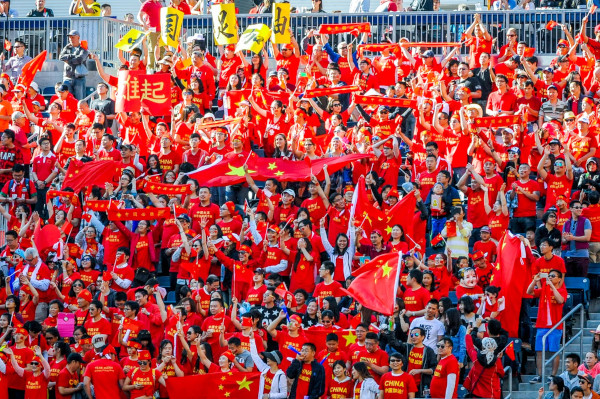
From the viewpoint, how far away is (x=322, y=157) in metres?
22.9

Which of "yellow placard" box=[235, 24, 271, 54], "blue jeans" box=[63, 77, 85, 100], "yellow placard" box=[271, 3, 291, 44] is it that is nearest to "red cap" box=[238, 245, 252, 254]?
"yellow placard" box=[235, 24, 271, 54]

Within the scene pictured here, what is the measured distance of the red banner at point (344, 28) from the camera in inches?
1040

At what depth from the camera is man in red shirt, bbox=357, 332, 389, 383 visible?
18391 mm

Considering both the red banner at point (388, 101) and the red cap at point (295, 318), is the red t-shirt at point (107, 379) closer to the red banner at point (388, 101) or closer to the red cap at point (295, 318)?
the red cap at point (295, 318)

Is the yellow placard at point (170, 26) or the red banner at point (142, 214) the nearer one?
the red banner at point (142, 214)

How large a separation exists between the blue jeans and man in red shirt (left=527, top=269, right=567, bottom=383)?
1112 centimetres

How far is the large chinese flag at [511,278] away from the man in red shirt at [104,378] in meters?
4.83

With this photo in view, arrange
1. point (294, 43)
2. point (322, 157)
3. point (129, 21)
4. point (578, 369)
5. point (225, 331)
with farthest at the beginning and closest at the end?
point (129, 21)
point (294, 43)
point (322, 157)
point (225, 331)
point (578, 369)

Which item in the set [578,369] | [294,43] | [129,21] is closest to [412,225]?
[578,369]

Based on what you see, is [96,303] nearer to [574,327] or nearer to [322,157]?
[322,157]

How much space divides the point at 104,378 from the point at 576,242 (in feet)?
21.2

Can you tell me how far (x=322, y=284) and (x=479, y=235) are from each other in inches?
96.1

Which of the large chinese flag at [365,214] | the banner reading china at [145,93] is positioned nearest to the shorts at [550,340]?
the large chinese flag at [365,214]

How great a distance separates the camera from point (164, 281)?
22.2 metres
